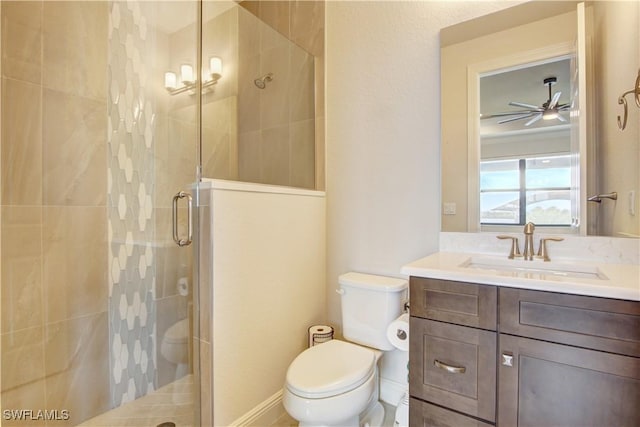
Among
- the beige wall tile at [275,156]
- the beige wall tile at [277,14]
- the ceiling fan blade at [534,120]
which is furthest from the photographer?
the beige wall tile at [277,14]

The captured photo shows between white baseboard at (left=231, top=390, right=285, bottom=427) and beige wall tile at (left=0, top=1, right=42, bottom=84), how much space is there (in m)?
1.95

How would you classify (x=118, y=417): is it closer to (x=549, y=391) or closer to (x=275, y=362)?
(x=275, y=362)

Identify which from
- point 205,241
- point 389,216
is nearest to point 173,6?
point 205,241

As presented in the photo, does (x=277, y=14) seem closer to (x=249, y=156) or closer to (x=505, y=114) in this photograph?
(x=249, y=156)

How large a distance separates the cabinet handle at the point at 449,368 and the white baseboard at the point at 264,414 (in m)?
0.98

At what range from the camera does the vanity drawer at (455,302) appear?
1.06m

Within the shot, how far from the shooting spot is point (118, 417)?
1.69 meters

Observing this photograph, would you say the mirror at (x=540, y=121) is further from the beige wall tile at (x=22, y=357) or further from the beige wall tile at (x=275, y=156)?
the beige wall tile at (x=22, y=357)

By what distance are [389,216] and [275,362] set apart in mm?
1043

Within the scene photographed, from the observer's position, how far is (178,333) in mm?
1717

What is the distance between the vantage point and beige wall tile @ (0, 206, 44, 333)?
56.9 inches

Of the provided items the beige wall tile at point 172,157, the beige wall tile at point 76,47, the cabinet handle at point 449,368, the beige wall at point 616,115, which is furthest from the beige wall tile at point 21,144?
the beige wall at point 616,115

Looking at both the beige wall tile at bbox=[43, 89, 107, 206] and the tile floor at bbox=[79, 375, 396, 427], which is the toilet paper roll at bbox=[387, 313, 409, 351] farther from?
the beige wall tile at bbox=[43, 89, 107, 206]

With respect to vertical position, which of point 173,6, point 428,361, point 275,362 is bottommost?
point 275,362
